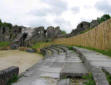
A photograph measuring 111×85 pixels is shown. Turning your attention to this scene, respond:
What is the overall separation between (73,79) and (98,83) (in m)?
0.98

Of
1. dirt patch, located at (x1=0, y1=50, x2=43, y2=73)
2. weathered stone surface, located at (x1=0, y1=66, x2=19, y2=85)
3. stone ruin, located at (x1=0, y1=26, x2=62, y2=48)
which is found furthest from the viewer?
stone ruin, located at (x1=0, y1=26, x2=62, y2=48)

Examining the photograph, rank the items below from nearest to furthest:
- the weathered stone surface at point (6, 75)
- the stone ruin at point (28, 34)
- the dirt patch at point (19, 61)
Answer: the weathered stone surface at point (6, 75)
the dirt patch at point (19, 61)
the stone ruin at point (28, 34)

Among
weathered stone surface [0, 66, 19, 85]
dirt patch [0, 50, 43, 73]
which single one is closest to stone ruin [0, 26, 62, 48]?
dirt patch [0, 50, 43, 73]

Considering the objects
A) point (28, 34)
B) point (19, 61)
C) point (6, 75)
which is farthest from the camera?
point (28, 34)

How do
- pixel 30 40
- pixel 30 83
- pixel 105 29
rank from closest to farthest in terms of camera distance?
pixel 30 83
pixel 105 29
pixel 30 40

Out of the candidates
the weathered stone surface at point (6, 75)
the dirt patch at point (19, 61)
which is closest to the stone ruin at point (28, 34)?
the dirt patch at point (19, 61)

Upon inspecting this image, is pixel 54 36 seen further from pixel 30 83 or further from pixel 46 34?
pixel 30 83

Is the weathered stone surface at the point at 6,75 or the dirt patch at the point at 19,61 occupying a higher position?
the weathered stone surface at the point at 6,75

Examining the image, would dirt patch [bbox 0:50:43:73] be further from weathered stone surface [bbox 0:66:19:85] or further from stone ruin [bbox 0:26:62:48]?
stone ruin [bbox 0:26:62:48]

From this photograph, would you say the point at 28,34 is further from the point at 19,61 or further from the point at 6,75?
the point at 6,75

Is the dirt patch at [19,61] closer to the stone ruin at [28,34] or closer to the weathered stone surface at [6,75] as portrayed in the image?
the weathered stone surface at [6,75]

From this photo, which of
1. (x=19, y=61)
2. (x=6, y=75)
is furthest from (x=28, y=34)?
(x=6, y=75)

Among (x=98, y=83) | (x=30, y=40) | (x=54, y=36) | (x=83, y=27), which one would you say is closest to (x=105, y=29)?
(x=98, y=83)

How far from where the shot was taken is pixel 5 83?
3092mm
